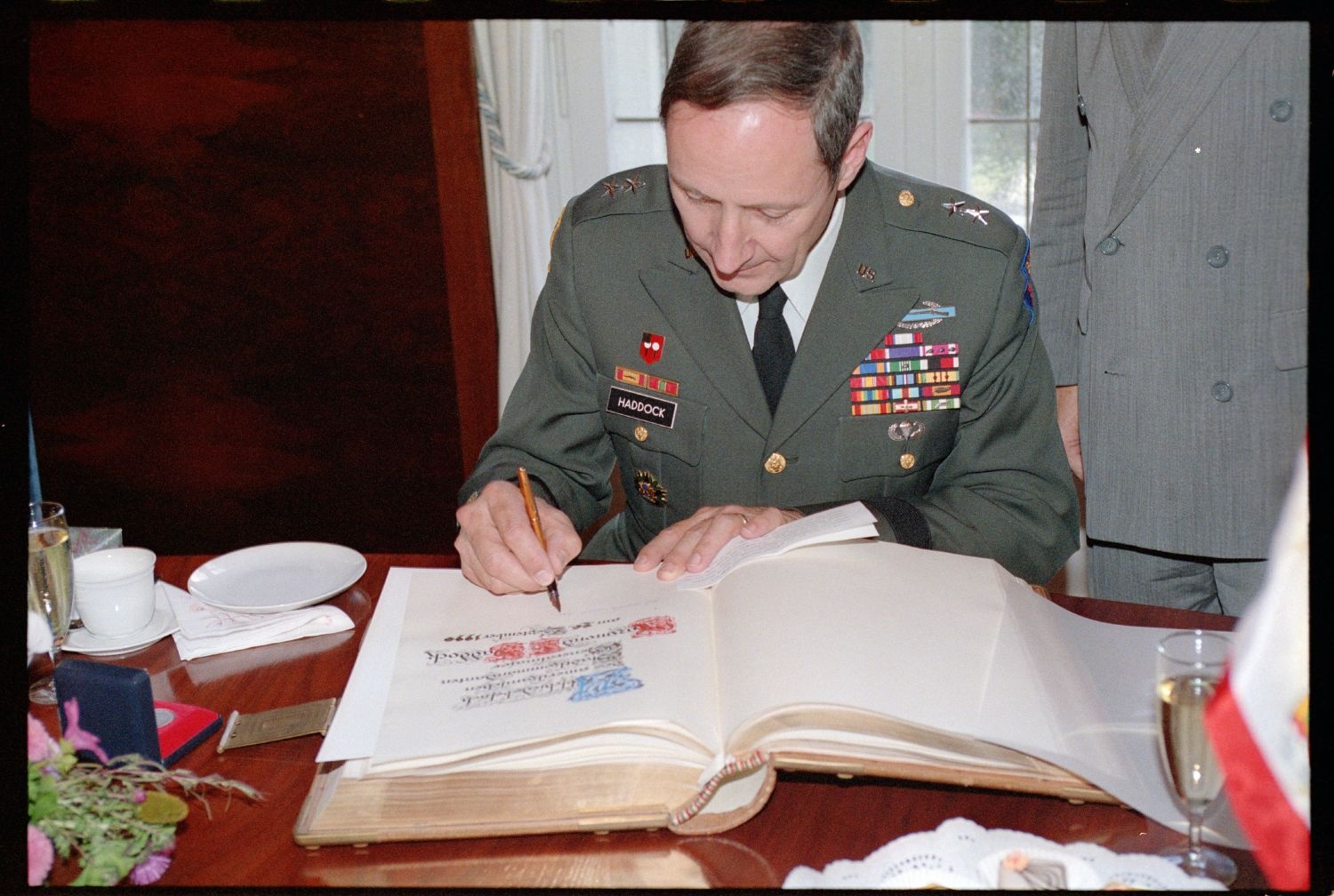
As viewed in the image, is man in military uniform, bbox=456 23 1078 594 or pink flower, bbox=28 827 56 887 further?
man in military uniform, bbox=456 23 1078 594

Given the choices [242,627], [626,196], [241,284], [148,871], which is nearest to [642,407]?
[626,196]

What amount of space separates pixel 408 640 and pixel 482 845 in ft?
0.97

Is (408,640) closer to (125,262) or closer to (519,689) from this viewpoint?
(519,689)

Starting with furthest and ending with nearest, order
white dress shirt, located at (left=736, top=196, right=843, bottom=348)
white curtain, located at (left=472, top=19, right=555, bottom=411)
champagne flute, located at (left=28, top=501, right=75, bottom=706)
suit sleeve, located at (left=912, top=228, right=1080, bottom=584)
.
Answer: white curtain, located at (left=472, top=19, right=555, bottom=411), white dress shirt, located at (left=736, top=196, right=843, bottom=348), suit sleeve, located at (left=912, top=228, right=1080, bottom=584), champagne flute, located at (left=28, top=501, right=75, bottom=706)

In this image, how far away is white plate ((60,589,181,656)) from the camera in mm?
1347

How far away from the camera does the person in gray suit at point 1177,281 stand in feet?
4.86

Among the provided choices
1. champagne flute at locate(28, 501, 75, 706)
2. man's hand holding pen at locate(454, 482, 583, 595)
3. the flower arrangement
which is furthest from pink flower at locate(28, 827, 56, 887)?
man's hand holding pen at locate(454, 482, 583, 595)

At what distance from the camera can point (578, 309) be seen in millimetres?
1806

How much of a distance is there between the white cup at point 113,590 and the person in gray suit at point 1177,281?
1.33m

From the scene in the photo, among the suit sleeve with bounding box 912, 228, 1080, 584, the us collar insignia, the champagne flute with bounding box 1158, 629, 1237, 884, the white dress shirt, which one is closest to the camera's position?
the champagne flute with bounding box 1158, 629, 1237, 884

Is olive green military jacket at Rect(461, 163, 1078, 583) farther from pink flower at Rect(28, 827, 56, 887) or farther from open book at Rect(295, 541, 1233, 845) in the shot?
pink flower at Rect(28, 827, 56, 887)

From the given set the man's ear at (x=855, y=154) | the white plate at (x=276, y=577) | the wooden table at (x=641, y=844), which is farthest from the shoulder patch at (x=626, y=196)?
the wooden table at (x=641, y=844)

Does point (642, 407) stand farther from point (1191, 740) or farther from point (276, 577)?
point (1191, 740)

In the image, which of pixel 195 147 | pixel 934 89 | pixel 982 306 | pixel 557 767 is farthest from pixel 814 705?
pixel 195 147
